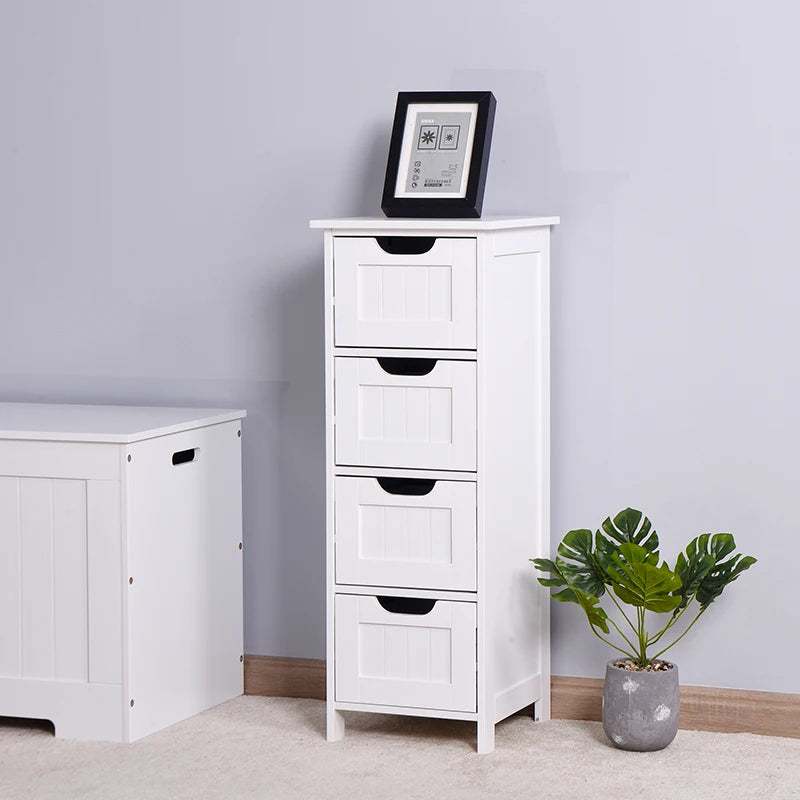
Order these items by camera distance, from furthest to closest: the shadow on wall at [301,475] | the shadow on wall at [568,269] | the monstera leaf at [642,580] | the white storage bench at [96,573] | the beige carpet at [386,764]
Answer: the shadow on wall at [301,475]
the shadow on wall at [568,269]
the white storage bench at [96,573]
the monstera leaf at [642,580]
the beige carpet at [386,764]

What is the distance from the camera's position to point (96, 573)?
8.58 feet

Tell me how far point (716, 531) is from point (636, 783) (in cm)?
55

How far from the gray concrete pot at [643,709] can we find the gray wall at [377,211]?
0.67ft

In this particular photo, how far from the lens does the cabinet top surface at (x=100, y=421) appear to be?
260 cm

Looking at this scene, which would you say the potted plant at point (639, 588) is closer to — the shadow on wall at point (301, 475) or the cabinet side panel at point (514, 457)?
the cabinet side panel at point (514, 457)

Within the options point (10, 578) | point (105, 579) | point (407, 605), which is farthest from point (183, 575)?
point (407, 605)

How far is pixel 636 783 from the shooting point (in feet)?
7.93

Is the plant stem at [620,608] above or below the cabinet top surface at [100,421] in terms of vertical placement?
below

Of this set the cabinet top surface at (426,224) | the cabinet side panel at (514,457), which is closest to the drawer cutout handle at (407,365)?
the cabinet side panel at (514,457)

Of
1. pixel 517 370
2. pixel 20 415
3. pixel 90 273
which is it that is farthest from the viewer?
pixel 90 273

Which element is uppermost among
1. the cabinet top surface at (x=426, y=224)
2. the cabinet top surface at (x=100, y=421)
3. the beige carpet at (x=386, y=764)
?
the cabinet top surface at (x=426, y=224)

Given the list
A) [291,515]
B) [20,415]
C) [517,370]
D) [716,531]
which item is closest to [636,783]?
[716,531]

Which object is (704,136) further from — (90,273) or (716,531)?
(90,273)

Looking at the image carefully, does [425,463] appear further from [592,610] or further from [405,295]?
[592,610]
